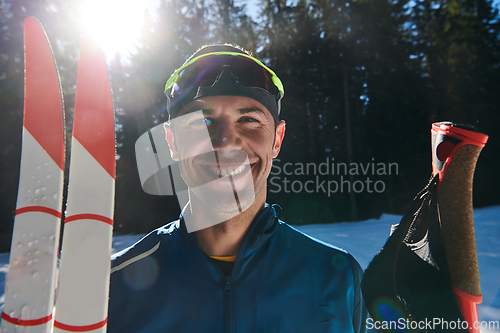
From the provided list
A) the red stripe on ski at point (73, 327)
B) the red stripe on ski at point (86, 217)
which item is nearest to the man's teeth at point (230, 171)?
the red stripe on ski at point (86, 217)

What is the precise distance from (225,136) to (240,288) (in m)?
1.02

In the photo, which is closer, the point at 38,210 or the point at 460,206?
the point at 460,206

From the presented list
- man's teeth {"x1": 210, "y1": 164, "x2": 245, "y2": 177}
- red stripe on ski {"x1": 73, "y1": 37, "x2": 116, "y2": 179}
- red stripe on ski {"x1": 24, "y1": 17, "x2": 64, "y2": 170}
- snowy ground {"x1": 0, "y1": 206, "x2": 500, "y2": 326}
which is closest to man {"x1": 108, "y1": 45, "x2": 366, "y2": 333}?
man's teeth {"x1": 210, "y1": 164, "x2": 245, "y2": 177}

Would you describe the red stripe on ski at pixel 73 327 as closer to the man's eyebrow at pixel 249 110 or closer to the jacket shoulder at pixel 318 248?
the jacket shoulder at pixel 318 248

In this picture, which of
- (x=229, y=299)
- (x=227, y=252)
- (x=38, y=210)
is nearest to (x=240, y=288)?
(x=229, y=299)

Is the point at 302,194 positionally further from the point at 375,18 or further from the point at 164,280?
the point at 164,280

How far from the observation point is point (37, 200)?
135 centimetres

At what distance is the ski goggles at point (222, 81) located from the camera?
1.95 metres

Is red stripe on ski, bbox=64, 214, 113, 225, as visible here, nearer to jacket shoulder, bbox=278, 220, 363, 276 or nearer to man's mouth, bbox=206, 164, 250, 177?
man's mouth, bbox=206, 164, 250, 177

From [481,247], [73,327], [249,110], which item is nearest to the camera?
[73,327]

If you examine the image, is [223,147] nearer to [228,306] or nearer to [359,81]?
[228,306]

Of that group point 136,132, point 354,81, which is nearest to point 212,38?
point 136,132

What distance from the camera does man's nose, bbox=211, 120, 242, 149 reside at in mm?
1835

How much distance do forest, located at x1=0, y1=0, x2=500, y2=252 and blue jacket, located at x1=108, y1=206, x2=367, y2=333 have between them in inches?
569
